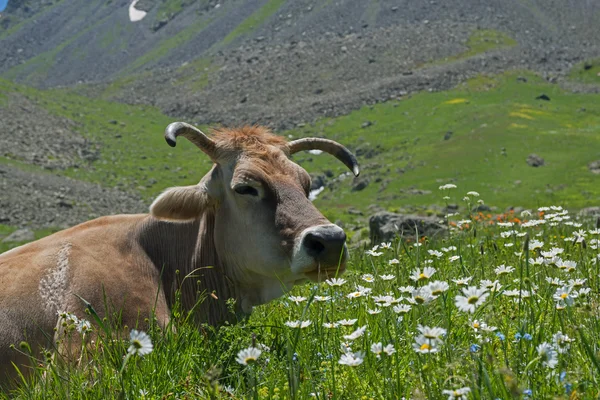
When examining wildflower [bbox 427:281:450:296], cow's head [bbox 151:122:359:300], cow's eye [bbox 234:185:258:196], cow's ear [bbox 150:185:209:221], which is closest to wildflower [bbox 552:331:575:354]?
wildflower [bbox 427:281:450:296]

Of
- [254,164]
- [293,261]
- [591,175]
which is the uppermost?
[254,164]

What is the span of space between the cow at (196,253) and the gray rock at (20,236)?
111 feet

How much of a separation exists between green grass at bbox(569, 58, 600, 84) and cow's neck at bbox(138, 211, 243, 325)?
88774 millimetres

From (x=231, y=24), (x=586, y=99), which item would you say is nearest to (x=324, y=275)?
(x=586, y=99)

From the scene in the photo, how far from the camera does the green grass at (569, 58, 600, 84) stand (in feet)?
292

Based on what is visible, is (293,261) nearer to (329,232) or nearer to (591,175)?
(329,232)

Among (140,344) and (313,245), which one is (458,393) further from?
(313,245)

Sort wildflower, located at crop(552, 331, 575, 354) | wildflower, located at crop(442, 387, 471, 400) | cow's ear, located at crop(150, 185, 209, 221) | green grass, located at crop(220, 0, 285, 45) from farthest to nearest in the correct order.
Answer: green grass, located at crop(220, 0, 285, 45) < cow's ear, located at crop(150, 185, 209, 221) < wildflower, located at crop(552, 331, 575, 354) < wildflower, located at crop(442, 387, 471, 400)

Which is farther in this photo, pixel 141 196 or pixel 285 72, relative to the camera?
pixel 285 72

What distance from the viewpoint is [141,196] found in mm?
64312

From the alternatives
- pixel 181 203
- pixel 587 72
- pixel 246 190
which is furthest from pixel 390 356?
pixel 587 72

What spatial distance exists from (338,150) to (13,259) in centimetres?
403

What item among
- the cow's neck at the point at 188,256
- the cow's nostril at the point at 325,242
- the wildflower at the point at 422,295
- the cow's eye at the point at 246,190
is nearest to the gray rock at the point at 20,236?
the cow's neck at the point at 188,256

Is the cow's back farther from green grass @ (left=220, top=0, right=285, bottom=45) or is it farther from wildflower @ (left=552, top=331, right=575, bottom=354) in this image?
green grass @ (left=220, top=0, right=285, bottom=45)
